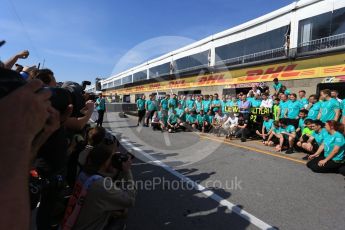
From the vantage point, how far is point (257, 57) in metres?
17.3

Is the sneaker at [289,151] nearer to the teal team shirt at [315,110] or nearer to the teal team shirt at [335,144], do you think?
the teal team shirt at [315,110]

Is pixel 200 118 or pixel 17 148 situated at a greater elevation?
pixel 17 148

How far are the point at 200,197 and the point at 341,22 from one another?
11264 mm

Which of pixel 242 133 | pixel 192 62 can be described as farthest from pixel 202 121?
pixel 192 62

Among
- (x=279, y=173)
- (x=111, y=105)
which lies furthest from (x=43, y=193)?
(x=111, y=105)

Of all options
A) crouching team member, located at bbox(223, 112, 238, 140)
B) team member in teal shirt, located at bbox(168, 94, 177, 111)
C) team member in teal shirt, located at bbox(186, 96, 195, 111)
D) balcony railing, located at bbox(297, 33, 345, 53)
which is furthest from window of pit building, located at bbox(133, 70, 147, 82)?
crouching team member, located at bbox(223, 112, 238, 140)

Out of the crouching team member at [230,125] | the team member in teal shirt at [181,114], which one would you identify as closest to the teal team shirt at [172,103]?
the team member in teal shirt at [181,114]

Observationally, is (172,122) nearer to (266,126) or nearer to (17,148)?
(266,126)

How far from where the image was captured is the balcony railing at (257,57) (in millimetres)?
15583

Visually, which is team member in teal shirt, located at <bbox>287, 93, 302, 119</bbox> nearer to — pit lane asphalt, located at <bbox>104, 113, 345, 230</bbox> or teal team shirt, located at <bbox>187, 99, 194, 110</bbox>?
pit lane asphalt, located at <bbox>104, 113, 345, 230</bbox>

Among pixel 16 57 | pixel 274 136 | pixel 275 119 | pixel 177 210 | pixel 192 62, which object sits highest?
pixel 192 62

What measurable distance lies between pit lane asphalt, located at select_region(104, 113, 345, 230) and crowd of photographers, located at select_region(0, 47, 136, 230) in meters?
1.22

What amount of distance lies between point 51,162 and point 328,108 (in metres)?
8.15

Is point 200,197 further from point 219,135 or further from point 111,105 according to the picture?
point 111,105
